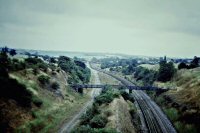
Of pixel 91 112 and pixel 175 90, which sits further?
pixel 175 90

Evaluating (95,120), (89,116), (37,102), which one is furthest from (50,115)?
(95,120)

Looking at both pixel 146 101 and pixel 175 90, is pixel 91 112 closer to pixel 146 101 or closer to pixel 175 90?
pixel 146 101

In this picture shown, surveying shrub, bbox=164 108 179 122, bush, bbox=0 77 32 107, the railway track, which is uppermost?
bush, bbox=0 77 32 107

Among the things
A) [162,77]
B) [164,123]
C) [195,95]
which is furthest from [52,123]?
[162,77]

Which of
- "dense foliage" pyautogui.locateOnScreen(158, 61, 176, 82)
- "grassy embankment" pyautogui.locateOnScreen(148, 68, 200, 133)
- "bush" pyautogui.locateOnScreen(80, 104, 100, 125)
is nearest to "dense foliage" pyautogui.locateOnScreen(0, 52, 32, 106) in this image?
"bush" pyautogui.locateOnScreen(80, 104, 100, 125)

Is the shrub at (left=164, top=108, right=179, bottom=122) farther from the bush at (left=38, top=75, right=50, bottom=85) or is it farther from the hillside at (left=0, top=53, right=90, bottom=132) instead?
the bush at (left=38, top=75, right=50, bottom=85)

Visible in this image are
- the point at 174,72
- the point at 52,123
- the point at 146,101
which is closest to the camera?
the point at 52,123

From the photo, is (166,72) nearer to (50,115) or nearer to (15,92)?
(50,115)

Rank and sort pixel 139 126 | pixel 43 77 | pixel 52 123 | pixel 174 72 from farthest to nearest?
pixel 174 72 → pixel 43 77 → pixel 139 126 → pixel 52 123
